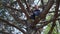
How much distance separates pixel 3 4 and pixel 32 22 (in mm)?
1042

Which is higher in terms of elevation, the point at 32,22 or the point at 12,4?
the point at 12,4

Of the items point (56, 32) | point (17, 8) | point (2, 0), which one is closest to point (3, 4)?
point (2, 0)

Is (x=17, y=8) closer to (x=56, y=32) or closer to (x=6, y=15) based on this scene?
(x=6, y=15)

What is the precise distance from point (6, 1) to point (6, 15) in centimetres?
35

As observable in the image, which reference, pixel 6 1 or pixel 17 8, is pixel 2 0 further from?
pixel 17 8

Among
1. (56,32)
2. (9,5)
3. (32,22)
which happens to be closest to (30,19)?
(32,22)

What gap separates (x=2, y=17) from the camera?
4.19 meters

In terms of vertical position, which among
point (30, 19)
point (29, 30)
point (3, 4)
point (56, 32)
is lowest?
point (56, 32)

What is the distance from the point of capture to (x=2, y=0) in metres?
4.11

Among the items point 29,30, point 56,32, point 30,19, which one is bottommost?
point 56,32

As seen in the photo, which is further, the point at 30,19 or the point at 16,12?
the point at 16,12

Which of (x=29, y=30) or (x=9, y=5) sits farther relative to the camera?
(x=9, y=5)

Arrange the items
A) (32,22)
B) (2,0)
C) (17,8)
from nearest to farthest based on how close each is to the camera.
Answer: (32,22) < (2,0) < (17,8)

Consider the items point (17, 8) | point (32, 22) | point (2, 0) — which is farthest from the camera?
point (17, 8)
